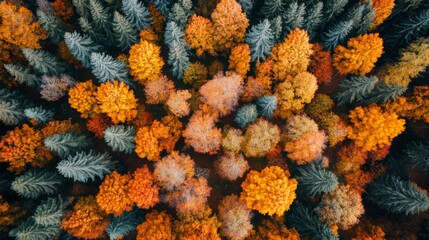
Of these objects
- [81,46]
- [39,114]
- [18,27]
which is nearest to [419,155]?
[81,46]

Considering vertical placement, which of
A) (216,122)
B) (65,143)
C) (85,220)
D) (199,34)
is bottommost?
(85,220)

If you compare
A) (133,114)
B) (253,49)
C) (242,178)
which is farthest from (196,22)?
(242,178)

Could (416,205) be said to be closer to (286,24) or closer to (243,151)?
(243,151)

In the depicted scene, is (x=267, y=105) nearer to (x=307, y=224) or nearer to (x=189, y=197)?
(x=189, y=197)

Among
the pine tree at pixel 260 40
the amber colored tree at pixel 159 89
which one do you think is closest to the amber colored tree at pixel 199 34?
the pine tree at pixel 260 40

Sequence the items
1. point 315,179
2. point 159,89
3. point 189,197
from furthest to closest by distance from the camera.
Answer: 1. point 159,89
2. point 189,197
3. point 315,179

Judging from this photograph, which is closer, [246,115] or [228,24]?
[246,115]

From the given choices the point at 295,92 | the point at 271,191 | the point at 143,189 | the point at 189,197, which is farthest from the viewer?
the point at 295,92
